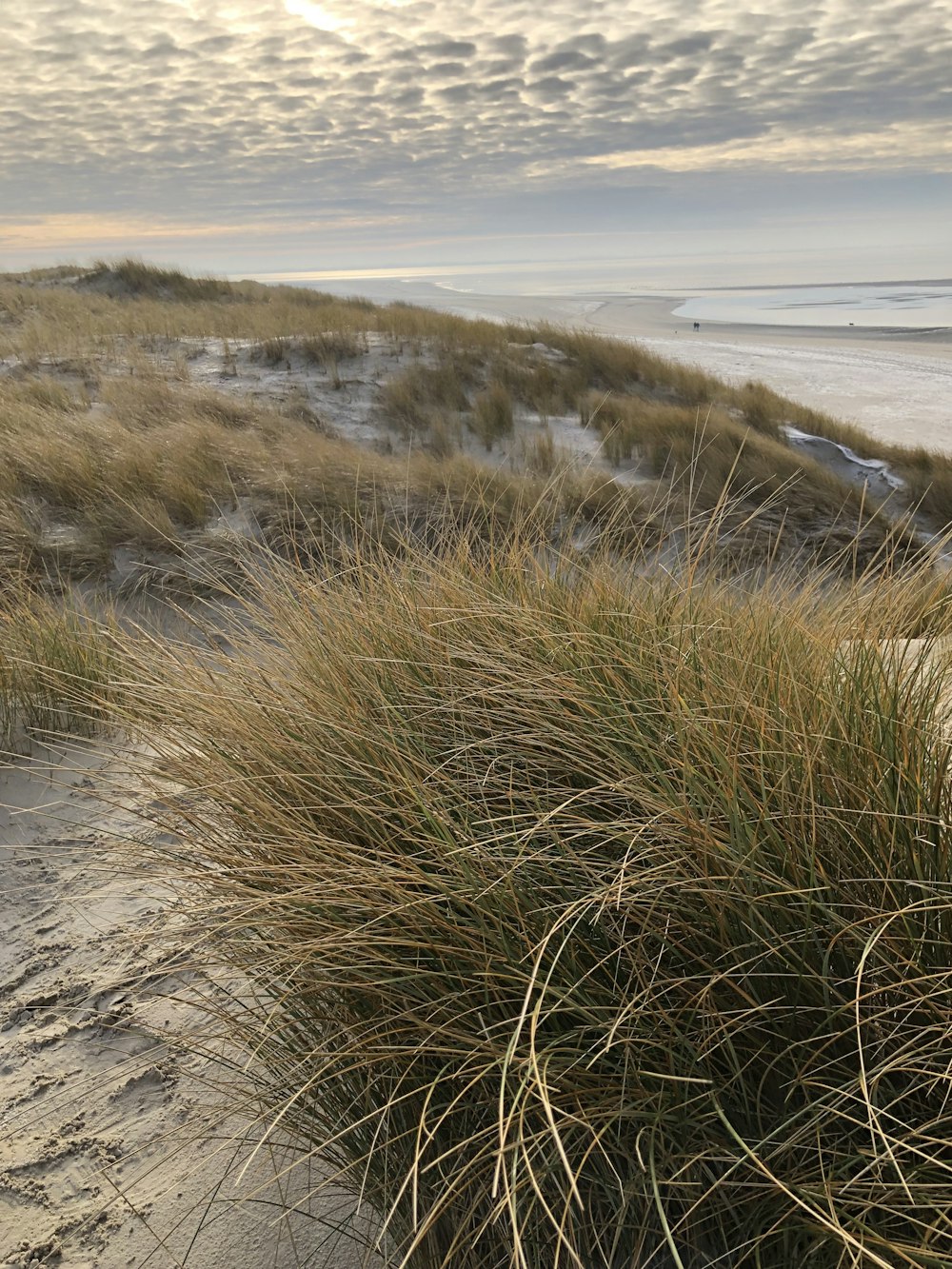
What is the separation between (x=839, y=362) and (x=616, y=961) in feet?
66.6

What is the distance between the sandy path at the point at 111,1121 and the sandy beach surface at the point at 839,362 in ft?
35.4

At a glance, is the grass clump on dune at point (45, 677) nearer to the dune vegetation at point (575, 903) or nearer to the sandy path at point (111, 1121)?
the dune vegetation at point (575, 903)

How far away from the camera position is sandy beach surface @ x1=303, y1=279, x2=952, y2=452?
41.8 ft

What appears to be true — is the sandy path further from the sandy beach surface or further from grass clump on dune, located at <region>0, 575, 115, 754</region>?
the sandy beach surface

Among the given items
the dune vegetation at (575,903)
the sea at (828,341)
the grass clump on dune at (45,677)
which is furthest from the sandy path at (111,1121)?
the sea at (828,341)

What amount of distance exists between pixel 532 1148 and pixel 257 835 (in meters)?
0.83

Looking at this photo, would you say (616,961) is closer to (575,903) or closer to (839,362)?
(575,903)

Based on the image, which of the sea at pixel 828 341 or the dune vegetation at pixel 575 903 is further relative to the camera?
the sea at pixel 828 341

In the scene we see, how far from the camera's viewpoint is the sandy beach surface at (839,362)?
12.8 meters

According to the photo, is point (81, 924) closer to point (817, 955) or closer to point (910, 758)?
point (817, 955)

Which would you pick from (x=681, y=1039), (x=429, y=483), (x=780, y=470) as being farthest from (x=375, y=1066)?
(x=780, y=470)

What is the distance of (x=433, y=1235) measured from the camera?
1.32m

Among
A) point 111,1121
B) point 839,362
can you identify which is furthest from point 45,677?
point 839,362

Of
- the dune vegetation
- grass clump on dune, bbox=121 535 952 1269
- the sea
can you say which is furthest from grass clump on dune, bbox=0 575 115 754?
the sea
